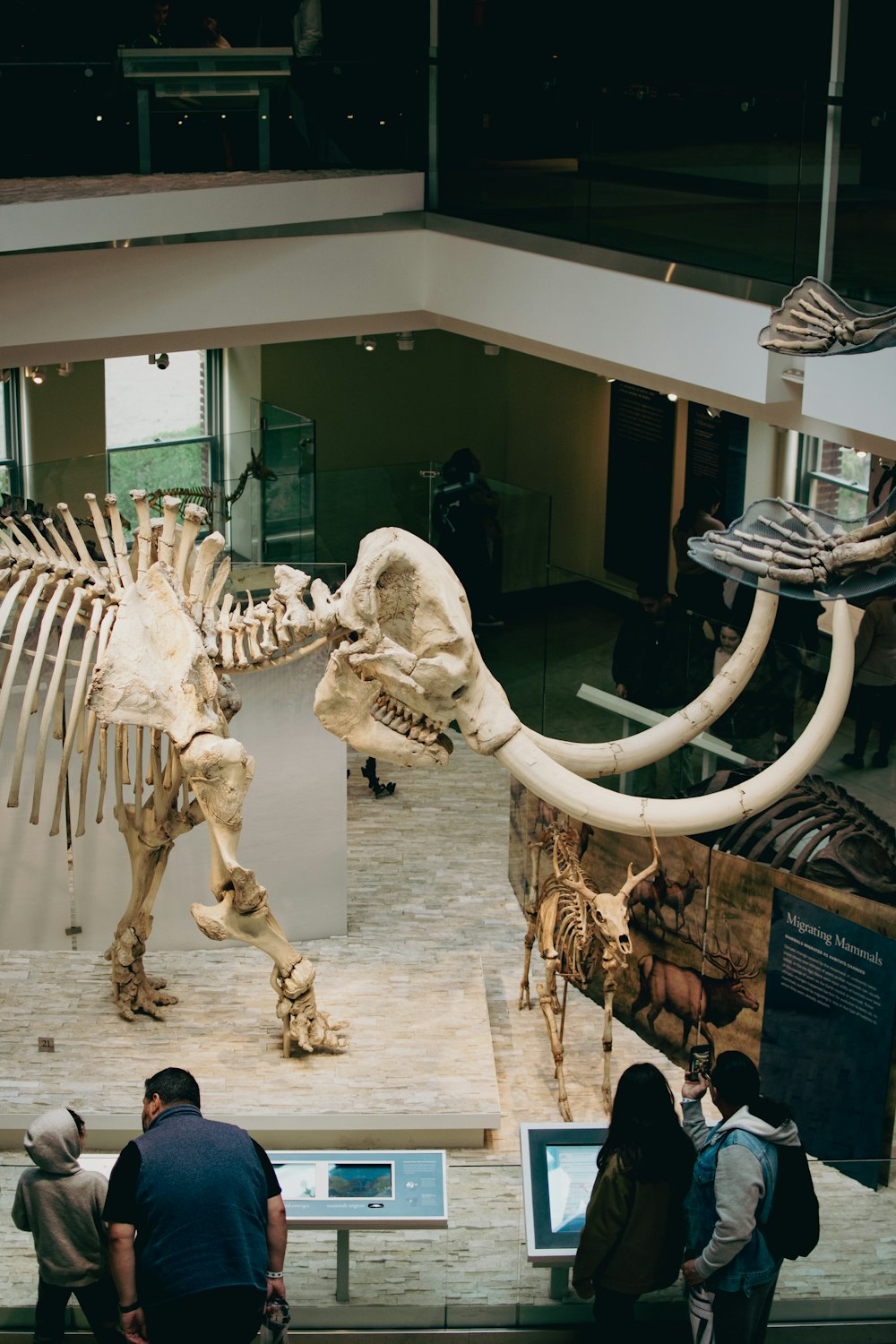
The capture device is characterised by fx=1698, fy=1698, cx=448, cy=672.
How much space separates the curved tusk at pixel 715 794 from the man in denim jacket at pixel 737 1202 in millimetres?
1329

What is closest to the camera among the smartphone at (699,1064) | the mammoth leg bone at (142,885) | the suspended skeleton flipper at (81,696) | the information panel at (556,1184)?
the smartphone at (699,1064)

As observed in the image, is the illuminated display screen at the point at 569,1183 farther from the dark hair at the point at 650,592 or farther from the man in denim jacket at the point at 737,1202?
the dark hair at the point at 650,592

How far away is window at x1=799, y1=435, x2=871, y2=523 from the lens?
1170 cm

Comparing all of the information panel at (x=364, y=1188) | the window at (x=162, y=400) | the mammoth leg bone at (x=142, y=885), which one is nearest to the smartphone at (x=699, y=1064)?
the information panel at (x=364, y=1188)

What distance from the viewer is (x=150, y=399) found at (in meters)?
14.9

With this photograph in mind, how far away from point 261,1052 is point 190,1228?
3.74m

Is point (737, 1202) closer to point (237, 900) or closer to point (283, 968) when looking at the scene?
point (237, 900)

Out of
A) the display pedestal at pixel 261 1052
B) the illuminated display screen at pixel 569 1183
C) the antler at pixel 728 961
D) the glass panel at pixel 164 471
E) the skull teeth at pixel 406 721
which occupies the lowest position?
the display pedestal at pixel 261 1052

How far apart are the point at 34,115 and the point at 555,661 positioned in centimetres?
485

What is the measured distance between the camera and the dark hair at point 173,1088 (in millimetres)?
4871

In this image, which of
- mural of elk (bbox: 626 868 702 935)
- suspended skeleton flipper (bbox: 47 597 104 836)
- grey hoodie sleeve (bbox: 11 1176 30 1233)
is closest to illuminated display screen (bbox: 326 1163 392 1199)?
grey hoodie sleeve (bbox: 11 1176 30 1233)

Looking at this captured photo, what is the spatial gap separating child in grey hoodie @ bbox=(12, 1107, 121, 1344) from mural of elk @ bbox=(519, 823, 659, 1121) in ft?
10.4

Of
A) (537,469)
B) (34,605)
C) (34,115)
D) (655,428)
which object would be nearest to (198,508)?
(34,605)

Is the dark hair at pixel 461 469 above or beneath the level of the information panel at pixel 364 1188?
above
